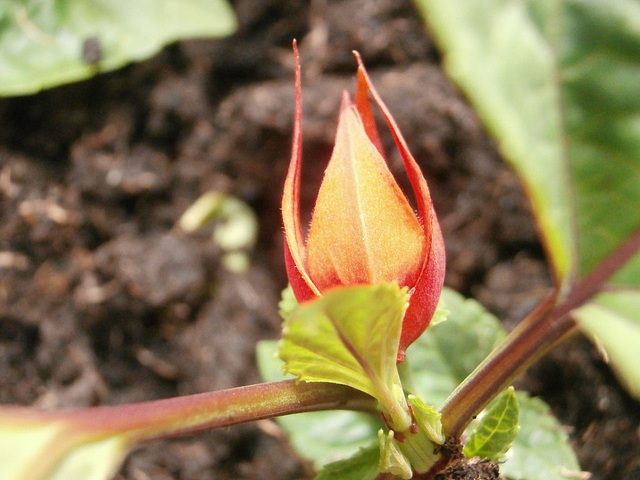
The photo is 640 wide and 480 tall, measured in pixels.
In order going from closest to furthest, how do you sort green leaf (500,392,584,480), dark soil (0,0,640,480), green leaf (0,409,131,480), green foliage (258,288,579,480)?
1. green leaf (0,409,131,480)
2. green leaf (500,392,584,480)
3. green foliage (258,288,579,480)
4. dark soil (0,0,640,480)

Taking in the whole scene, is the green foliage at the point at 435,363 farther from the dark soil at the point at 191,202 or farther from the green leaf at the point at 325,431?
the dark soil at the point at 191,202

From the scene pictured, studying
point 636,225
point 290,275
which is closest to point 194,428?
point 290,275

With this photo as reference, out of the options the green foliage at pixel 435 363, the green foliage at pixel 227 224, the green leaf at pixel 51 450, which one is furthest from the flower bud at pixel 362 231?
the green foliage at pixel 227 224

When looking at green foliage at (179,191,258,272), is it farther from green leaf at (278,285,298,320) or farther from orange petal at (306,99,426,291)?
orange petal at (306,99,426,291)

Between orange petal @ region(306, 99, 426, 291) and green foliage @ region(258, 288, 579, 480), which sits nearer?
orange petal @ region(306, 99, 426, 291)

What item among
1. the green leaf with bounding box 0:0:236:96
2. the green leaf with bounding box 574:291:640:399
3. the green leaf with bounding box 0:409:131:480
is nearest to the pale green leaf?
the green leaf with bounding box 574:291:640:399

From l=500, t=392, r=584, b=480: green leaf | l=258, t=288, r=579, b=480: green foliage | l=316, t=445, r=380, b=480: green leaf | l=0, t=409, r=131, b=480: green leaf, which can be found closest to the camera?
l=0, t=409, r=131, b=480: green leaf

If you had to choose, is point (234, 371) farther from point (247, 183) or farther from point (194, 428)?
point (194, 428)
